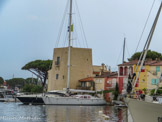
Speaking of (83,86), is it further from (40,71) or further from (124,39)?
(40,71)

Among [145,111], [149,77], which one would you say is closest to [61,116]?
[145,111]

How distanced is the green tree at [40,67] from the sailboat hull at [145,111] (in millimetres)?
72413

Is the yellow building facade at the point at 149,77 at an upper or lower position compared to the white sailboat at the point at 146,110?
upper

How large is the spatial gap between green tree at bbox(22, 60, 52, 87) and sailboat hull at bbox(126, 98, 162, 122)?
238ft

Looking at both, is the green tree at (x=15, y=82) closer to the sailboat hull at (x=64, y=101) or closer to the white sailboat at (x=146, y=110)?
the sailboat hull at (x=64, y=101)

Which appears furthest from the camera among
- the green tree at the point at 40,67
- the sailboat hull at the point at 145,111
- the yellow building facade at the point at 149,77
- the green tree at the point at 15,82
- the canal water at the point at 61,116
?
the green tree at the point at 15,82

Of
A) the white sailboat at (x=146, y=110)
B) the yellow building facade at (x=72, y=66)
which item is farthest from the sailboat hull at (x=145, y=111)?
the yellow building facade at (x=72, y=66)

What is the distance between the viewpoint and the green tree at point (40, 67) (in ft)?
315

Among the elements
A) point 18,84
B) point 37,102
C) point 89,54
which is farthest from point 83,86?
point 18,84

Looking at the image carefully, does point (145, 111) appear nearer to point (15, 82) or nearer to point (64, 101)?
point (64, 101)

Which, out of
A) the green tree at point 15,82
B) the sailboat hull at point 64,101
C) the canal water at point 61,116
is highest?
the green tree at point 15,82

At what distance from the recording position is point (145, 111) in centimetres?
2130

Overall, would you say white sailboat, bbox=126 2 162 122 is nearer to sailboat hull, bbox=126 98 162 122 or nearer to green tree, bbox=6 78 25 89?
sailboat hull, bbox=126 98 162 122

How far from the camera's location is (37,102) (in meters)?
57.4
